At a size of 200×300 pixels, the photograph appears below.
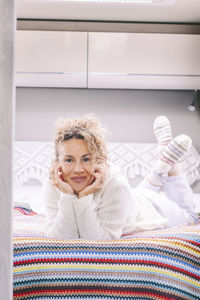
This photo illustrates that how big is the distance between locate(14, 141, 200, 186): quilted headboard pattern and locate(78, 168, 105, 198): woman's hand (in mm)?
1710

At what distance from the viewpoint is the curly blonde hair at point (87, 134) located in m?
1.27

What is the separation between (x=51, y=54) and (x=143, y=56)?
804 mm

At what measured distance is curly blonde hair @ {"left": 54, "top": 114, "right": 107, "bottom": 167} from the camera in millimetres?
1272

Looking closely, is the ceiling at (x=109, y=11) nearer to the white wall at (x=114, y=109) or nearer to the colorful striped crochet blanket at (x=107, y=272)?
the white wall at (x=114, y=109)

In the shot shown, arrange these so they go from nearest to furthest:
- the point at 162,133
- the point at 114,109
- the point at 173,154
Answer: the point at 173,154
the point at 162,133
the point at 114,109

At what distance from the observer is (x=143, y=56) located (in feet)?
9.32

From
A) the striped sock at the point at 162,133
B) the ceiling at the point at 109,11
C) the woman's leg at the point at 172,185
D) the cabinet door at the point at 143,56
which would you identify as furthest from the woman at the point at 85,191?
the ceiling at the point at 109,11

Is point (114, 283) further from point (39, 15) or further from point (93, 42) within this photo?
point (39, 15)

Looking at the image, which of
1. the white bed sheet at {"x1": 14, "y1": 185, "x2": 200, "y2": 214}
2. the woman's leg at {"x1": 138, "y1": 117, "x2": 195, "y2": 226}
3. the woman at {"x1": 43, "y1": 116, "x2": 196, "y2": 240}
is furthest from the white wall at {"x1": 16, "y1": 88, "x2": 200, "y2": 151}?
the woman at {"x1": 43, "y1": 116, "x2": 196, "y2": 240}

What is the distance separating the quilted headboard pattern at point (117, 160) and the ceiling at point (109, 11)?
1.15 metres

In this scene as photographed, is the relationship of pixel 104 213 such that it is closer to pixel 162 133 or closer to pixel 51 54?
pixel 162 133

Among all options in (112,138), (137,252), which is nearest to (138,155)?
(112,138)

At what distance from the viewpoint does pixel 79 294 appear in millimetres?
1062

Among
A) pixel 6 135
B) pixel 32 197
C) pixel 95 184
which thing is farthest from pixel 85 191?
pixel 32 197
